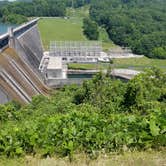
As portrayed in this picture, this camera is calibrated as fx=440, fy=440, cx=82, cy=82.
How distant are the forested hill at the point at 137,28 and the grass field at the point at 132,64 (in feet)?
17.3

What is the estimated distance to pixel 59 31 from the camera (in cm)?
9675

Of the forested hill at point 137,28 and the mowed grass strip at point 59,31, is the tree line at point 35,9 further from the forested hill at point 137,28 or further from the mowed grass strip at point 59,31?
the mowed grass strip at point 59,31

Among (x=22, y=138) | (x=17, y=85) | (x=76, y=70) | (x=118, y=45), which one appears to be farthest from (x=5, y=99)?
(x=118, y=45)

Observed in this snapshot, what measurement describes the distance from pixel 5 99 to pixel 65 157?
2293cm

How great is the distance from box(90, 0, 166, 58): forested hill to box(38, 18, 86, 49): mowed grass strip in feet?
25.8

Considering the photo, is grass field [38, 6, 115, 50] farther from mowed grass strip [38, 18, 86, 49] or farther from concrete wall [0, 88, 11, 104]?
concrete wall [0, 88, 11, 104]

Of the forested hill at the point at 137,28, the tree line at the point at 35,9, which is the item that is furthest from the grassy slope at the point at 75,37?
the tree line at the point at 35,9

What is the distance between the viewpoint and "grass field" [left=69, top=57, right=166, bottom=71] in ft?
214

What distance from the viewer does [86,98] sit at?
27.7 metres

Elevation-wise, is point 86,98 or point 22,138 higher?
point 22,138

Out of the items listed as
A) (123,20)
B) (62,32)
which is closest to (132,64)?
(62,32)

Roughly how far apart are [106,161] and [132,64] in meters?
64.2

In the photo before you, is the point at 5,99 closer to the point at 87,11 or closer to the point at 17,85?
the point at 17,85

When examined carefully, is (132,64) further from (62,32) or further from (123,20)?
(123,20)
